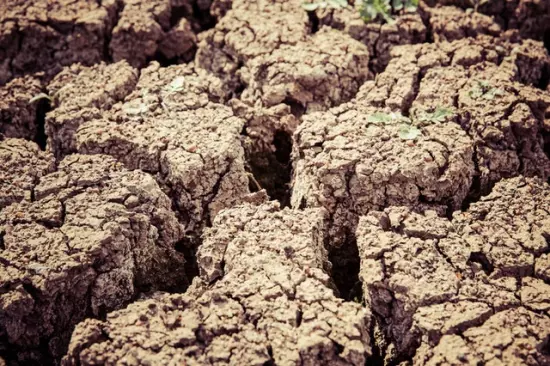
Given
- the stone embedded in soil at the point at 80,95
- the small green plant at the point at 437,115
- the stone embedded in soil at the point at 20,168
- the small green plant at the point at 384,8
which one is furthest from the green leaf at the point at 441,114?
the stone embedded in soil at the point at 20,168

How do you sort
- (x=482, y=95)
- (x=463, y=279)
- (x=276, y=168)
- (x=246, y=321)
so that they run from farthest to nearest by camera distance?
(x=276, y=168) → (x=482, y=95) → (x=463, y=279) → (x=246, y=321)

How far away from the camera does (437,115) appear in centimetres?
286

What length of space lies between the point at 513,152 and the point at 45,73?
2.69 m

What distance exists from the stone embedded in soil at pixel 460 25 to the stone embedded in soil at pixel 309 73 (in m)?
0.53

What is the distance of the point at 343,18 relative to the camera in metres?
3.41

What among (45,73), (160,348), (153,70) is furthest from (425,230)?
(45,73)

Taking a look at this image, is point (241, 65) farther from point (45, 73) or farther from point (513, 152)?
point (513, 152)

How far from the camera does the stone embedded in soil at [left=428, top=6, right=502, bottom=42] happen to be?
339 centimetres

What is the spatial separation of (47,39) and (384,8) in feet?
6.89

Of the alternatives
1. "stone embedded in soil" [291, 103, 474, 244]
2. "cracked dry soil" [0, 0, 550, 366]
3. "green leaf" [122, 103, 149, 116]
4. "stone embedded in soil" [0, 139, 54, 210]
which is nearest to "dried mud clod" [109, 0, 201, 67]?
"cracked dry soil" [0, 0, 550, 366]

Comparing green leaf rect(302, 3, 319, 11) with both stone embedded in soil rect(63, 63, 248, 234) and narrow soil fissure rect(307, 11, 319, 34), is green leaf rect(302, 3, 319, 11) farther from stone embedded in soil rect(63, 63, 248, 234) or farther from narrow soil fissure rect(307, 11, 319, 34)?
stone embedded in soil rect(63, 63, 248, 234)

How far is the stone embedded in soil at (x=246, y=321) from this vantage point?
202 cm

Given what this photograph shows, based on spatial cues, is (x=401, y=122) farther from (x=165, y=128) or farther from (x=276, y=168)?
(x=165, y=128)

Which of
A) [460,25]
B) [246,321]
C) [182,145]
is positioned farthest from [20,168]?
[460,25]
